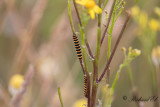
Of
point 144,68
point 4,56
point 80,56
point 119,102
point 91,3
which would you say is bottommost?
point 119,102

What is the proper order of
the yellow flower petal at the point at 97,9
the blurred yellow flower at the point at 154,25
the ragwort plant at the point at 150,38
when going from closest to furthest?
1. the yellow flower petal at the point at 97,9
2. the ragwort plant at the point at 150,38
3. the blurred yellow flower at the point at 154,25

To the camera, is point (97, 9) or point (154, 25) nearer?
point (97, 9)

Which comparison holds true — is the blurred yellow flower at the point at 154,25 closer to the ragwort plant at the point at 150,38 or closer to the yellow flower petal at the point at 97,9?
the ragwort plant at the point at 150,38

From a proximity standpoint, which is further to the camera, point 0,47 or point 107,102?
point 0,47

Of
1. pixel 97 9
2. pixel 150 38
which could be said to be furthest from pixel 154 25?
pixel 97 9

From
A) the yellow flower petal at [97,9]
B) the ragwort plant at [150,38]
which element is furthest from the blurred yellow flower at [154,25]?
the yellow flower petal at [97,9]

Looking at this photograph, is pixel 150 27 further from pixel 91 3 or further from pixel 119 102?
pixel 119 102

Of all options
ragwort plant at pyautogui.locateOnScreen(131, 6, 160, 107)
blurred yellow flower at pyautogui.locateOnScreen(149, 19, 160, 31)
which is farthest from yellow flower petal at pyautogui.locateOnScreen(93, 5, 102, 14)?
blurred yellow flower at pyautogui.locateOnScreen(149, 19, 160, 31)

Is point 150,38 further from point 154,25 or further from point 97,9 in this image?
point 97,9

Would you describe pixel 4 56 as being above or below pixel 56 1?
below

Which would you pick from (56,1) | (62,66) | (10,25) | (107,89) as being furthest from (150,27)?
(10,25)

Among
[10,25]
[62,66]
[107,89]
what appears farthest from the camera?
[10,25]
